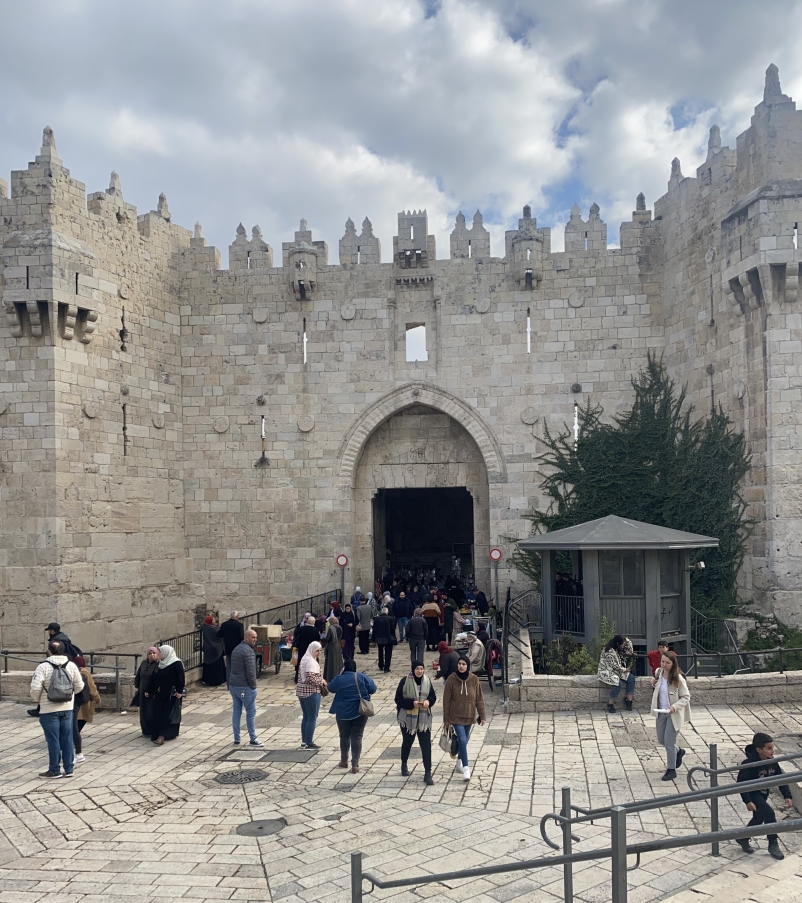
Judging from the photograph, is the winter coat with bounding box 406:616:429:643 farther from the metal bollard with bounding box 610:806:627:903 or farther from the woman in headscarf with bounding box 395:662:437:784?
the metal bollard with bounding box 610:806:627:903

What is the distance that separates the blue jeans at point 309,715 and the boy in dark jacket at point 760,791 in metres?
4.81

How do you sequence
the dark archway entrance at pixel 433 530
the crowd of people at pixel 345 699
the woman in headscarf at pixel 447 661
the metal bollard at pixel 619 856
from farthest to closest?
the dark archway entrance at pixel 433 530 → the woman in headscarf at pixel 447 661 → the crowd of people at pixel 345 699 → the metal bollard at pixel 619 856

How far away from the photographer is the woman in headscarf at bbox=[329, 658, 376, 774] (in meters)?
8.25

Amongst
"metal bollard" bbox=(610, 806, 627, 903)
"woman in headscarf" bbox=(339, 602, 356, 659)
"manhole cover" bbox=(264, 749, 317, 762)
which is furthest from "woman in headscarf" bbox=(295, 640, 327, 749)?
"metal bollard" bbox=(610, 806, 627, 903)

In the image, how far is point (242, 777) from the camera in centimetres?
830

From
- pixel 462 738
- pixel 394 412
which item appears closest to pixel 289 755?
pixel 462 738

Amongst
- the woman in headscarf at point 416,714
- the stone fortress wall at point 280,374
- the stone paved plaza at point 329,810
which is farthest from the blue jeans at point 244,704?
the stone fortress wall at point 280,374

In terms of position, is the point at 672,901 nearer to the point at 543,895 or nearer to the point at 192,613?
the point at 543,895

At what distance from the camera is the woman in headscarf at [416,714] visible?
793 cm

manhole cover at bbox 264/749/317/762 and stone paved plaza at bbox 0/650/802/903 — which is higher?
stone paved plaza at bbox 0/650/802/903

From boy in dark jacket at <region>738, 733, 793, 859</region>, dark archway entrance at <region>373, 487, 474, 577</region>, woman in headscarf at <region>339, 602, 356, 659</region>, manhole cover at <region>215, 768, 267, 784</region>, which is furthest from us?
dark archway entrance at <region>373, 487, 474, 577</region>

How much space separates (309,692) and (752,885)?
17.3ft

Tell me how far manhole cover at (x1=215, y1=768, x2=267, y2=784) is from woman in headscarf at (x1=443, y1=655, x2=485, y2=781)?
2.10 metres

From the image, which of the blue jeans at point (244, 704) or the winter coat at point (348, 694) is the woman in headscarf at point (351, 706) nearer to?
the winter coat at point (348, 694)
